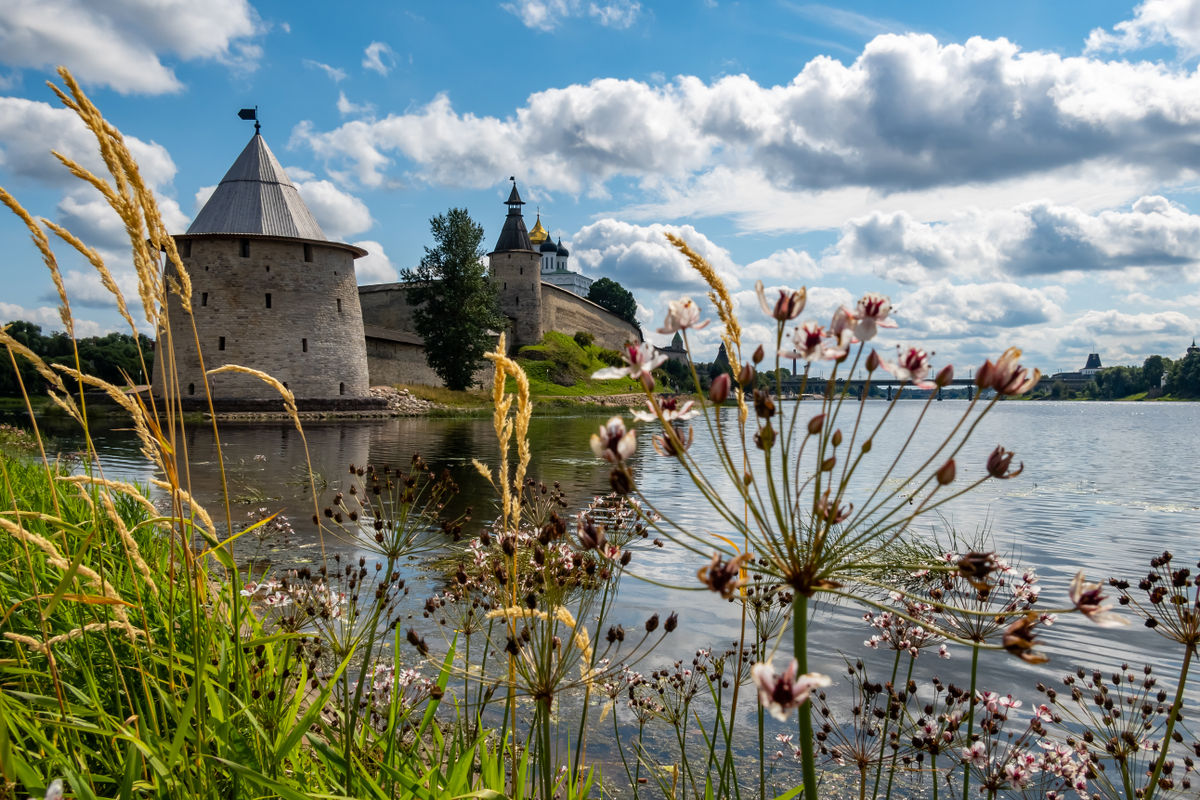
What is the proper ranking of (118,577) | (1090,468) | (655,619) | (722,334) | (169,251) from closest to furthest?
(722,334)
(169,251)
(655,619)
(118,577)
(1090,468)

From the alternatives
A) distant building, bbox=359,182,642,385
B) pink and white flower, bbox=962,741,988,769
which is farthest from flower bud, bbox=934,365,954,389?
distant building, bbox=359,182,642,385

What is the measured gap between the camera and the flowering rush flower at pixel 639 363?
59.5 inches

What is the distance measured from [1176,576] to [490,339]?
167ft

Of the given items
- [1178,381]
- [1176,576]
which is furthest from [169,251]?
[1178,381]

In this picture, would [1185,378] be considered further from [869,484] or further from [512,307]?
[869,484]

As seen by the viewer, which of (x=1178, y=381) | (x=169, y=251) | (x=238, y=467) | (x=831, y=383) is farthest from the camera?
(x=1178, y=381)

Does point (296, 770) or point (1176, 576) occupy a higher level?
point (1176, 576)

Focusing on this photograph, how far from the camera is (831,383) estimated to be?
1.53 metres

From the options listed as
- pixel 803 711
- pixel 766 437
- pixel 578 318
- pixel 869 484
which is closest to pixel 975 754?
pixel 803 711

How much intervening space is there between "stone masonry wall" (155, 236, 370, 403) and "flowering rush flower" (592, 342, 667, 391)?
3941cm

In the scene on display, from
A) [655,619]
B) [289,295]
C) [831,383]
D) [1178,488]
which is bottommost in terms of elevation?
[1178,488]

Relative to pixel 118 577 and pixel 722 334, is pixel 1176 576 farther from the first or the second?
pixel 118 577

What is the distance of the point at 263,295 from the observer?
39406mm

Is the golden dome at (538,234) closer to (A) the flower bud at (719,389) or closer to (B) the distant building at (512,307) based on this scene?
(B) the distant building at (512,307)
